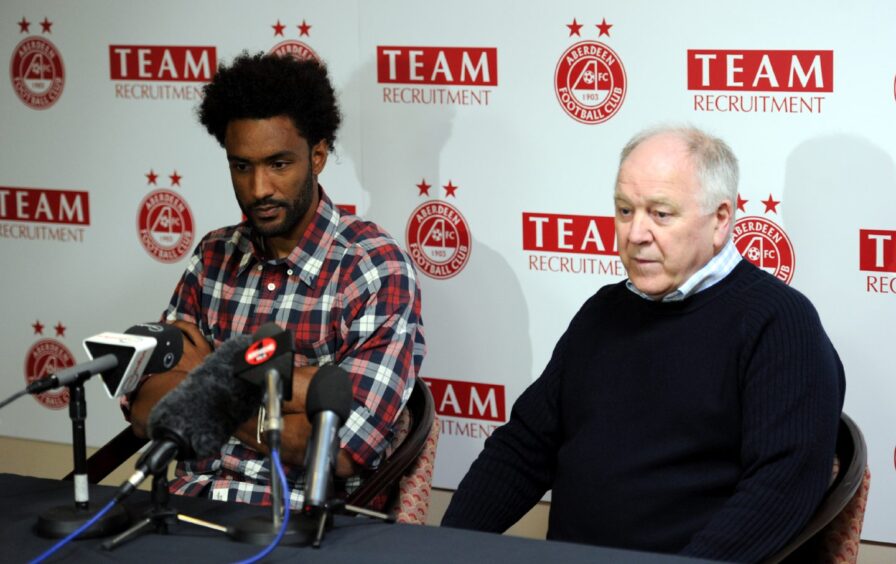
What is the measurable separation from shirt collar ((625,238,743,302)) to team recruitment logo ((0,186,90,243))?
260cm

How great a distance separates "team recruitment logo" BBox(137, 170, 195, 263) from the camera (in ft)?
13.8

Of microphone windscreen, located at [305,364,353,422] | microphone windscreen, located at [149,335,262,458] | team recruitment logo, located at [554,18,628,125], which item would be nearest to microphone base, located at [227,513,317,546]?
microphone windscreen, located at [149,335,262,458]

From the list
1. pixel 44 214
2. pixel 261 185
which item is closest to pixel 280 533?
pixel 261 185

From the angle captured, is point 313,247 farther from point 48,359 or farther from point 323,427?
point 48,359

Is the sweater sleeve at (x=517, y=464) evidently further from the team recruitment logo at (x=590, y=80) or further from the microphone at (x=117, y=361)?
the team recruitment logo at (x=590, y=80)

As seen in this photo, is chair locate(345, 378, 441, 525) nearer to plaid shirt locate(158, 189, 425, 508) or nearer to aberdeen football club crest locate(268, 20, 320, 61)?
plaid shirt locate(158, 189, 425, 508)

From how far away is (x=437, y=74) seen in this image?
372 centimetres

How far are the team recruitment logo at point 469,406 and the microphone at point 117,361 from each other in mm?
1801

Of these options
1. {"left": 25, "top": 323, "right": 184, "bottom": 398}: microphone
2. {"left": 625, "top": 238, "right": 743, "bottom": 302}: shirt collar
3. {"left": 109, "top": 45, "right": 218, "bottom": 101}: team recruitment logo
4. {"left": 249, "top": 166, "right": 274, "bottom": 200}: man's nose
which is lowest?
{"left": 25, "top": 323, "right": 184, "bottom": 398}: microphone

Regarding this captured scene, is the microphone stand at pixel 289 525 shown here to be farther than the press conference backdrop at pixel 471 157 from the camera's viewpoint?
No

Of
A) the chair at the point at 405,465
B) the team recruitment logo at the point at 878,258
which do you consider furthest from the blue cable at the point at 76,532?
the team recruitment logo at the point at 878,258

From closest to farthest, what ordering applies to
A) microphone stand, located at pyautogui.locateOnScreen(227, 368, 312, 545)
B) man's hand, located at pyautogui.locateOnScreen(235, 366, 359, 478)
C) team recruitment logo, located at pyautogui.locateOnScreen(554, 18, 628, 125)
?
microphone stand, located at pyautogui.locateOnScreen(227, 368, 312, 545)
man's hand, located at pyautogui.locateOnScreen(235, 366, 359, 478)
team recruitment logo, located at pyautogui.locateOnScreen(554, 18, 628, 125)

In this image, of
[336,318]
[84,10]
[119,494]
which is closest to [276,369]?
[119,494]

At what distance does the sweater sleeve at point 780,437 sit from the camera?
7.47 feet
